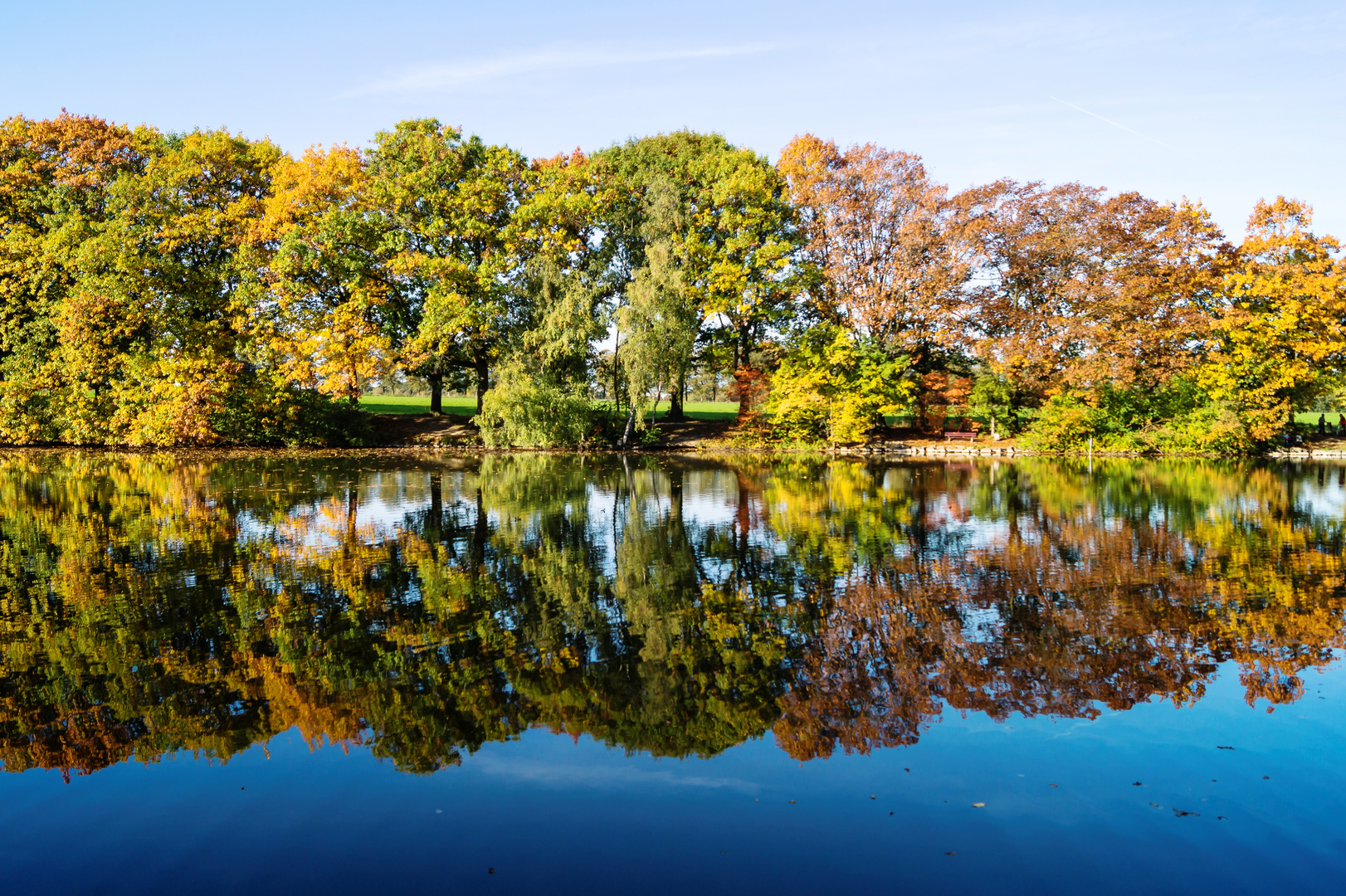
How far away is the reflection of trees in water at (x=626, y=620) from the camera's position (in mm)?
7074

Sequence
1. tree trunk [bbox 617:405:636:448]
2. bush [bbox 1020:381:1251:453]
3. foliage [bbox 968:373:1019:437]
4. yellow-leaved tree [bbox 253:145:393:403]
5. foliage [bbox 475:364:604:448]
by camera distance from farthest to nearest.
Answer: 1. foliage [bbox 968:373:1019:437]
2. tree trunk [bbox 617:405:636:448]
3. yellow-leaved tree [bbox 253:145:393:403]
4. foliage [bbox 475:364:604:448]
5. bush [bbox 1020:381:1251:453]

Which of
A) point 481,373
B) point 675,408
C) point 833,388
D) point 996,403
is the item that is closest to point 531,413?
point 481,373

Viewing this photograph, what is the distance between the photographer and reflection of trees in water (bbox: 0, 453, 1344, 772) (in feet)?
23.2

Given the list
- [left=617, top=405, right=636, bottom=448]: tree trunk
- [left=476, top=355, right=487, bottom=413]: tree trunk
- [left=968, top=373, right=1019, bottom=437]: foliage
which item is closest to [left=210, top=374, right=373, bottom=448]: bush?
[left=476, top=355, right=487, bottom=413]: tree trunk

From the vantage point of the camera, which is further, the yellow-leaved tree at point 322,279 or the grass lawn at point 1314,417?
the grass lawn at point 1314,417

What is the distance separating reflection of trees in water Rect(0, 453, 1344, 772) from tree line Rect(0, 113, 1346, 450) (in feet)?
74.1

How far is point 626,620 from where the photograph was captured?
386 inches

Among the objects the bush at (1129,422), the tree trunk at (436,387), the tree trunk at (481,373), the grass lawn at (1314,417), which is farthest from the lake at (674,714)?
the grass lawn at (1314,417)

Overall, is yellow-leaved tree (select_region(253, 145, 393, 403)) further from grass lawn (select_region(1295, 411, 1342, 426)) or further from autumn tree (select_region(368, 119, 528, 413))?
grass lawn (select_region(1295, 411, 1342, 426))

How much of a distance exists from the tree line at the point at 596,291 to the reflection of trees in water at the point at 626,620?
22595 mm

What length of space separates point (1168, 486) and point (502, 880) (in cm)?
2386

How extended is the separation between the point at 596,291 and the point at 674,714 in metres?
34.4

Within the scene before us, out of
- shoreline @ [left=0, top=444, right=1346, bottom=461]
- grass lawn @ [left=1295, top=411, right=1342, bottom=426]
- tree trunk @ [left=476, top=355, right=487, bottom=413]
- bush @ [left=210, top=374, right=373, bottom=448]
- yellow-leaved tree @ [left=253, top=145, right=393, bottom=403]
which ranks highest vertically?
yellow-leaved tree @ [left=253, top=145, right=393, bottom=403]

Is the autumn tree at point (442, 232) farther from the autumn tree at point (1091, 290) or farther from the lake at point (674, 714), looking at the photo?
the lake at point (674, 714)
